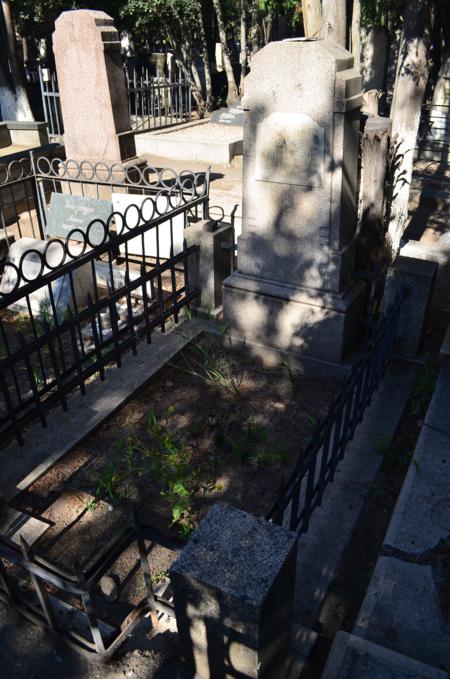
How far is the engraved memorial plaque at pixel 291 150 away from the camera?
153 inches

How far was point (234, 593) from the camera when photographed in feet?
5.74

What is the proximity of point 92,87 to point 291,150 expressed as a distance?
5711 mm

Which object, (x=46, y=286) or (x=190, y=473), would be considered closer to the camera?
(x=190, y=473)

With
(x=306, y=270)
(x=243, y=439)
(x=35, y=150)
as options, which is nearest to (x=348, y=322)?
(x=306, y=270)

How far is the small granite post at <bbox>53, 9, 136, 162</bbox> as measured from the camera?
8164mm

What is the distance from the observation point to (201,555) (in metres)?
1.88

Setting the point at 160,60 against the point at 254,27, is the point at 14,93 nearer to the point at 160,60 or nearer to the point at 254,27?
the point at 160,60

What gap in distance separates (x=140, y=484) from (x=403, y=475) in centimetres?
166

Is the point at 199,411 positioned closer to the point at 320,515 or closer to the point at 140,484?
the point at 140,484

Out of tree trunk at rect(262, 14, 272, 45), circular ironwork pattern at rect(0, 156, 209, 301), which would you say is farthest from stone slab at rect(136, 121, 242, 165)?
tree trunk at rect(262, 14, 272, 45)

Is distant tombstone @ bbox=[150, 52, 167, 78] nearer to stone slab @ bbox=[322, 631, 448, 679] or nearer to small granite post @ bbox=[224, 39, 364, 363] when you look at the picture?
small granite post @ bbox=[224, 39, 364, 363]

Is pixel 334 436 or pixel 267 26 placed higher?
pixel 267 26

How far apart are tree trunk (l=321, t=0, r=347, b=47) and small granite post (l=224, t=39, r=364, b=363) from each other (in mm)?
3905

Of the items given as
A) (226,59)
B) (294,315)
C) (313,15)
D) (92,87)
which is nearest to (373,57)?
(226,59)
